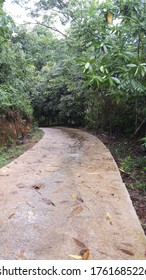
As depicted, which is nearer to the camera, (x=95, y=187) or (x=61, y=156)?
(x=95, y=187)

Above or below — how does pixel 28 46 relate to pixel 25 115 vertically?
above

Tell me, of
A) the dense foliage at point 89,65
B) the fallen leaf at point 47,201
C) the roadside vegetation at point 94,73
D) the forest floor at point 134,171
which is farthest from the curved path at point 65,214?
the dense foliage at point 89,65

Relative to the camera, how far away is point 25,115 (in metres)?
6.76

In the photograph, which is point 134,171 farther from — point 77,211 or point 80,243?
point 80,243

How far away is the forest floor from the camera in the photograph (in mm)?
2376

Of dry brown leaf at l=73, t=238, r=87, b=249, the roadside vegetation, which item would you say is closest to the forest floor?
the roadside vegetation

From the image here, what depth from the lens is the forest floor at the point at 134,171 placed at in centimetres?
238

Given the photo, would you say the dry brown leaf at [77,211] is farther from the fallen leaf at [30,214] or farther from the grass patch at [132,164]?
the grass patch at [132,164]

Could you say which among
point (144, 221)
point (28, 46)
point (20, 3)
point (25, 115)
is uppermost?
point (20, 3)

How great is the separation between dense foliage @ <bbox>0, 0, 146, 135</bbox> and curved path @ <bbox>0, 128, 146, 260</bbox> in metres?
1.13

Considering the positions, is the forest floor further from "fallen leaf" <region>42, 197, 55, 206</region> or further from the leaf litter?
"fallen leaf" <region>42, 197, 55, 206</region>

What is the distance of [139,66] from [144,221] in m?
1.50

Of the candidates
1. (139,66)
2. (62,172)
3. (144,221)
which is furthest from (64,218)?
(139,66)
